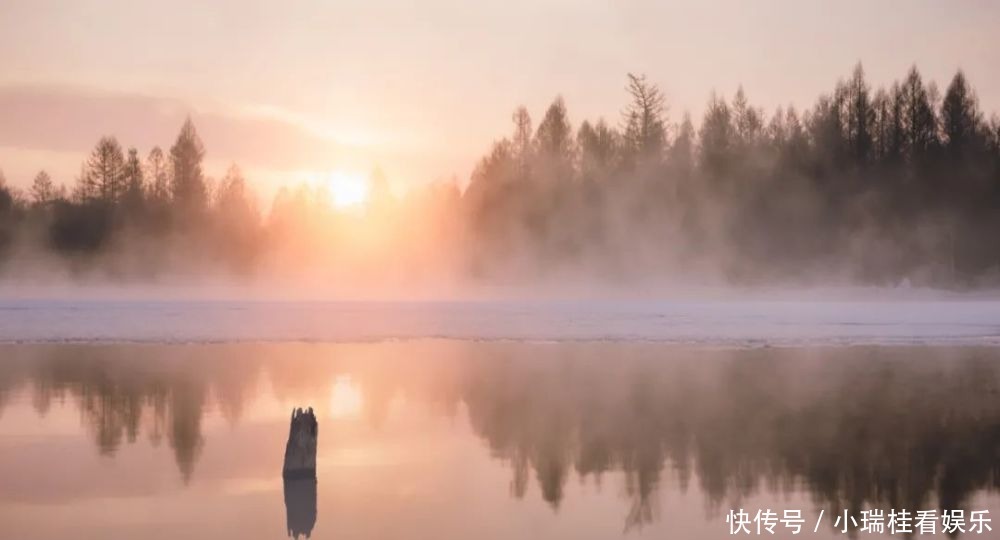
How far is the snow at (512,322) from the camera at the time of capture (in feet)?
107

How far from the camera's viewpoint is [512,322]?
36.6 meters

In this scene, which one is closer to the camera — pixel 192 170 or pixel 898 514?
pixel 898 514

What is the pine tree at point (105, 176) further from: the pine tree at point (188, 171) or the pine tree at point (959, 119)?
the pine tree at point (959, 119)

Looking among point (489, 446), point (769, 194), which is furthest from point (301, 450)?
point (769, 194)

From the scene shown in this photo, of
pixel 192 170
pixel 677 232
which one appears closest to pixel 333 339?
pixel 677 232

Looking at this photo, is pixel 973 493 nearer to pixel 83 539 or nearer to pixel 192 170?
pixel 83 539

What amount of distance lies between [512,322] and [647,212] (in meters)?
32.7

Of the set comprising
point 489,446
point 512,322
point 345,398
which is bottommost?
point 489,446

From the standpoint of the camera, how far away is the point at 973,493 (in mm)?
11719

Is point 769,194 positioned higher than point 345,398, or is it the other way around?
point 769,194

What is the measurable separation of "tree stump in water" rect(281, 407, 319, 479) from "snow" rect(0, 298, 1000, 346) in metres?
20.3

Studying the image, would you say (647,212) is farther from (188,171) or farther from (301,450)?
(301,450)

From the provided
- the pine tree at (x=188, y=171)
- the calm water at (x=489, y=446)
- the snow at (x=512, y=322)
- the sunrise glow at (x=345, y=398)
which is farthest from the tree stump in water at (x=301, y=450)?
the pine tree at (x=188, y=171)

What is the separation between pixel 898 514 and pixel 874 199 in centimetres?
5594
